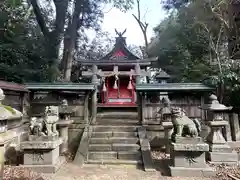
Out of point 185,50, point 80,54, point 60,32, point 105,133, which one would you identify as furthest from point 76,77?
point 105,133

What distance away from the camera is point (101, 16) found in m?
19.6

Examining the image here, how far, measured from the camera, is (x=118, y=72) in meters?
14.5

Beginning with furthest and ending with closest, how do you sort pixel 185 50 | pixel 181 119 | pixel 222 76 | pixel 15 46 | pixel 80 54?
pixel 80 54 < pixel 185 50 < pixel 15 46 < pixel 222 76 < pixel 181 119

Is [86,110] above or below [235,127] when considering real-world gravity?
above

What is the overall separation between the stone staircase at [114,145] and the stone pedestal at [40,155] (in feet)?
4.47

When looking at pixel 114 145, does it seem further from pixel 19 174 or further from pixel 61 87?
pixel 61 87

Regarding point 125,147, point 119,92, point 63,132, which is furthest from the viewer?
point 119,92

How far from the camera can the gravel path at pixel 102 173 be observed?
5668 millimetres

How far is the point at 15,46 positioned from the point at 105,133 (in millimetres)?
9384

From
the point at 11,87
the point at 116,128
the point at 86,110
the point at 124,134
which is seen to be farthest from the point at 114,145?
the point at 11,87

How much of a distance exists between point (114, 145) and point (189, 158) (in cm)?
287

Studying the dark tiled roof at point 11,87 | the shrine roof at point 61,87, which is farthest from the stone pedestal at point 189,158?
the dark tiled roof at point 11,87

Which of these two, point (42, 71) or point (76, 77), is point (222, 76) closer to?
point (42, 71)

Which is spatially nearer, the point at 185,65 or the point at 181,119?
the point at 181,119
